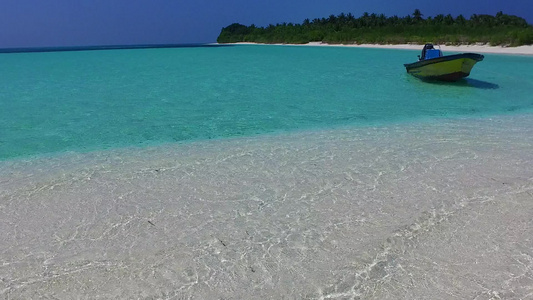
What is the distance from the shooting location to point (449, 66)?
1314 centimetres

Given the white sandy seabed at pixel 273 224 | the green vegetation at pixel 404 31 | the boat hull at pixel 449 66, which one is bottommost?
the white sandy seabed at pixel 273 224

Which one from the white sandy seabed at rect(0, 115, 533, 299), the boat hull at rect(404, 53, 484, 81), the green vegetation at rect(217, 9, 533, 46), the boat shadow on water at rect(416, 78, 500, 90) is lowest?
the white sandy seabed at rect(0, 115, 533, 299)

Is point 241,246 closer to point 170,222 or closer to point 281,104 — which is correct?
point 170,222

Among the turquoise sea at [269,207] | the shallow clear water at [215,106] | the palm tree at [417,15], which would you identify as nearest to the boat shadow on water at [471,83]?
the shallow clear water at [215,106]

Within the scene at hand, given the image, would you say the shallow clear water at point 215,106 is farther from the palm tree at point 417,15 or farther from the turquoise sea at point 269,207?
the palm tree at point 417,15

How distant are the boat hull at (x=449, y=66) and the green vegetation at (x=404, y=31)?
24088 millimetres

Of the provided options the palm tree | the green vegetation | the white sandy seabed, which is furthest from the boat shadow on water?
the palm tree

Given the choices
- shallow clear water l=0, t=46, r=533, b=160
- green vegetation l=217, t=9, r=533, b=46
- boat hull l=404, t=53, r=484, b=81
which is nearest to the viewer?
shallow clear water l=0, t=46, r=533, b=160

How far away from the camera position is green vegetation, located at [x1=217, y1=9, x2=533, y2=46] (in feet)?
128

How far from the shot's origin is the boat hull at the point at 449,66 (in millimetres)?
12719

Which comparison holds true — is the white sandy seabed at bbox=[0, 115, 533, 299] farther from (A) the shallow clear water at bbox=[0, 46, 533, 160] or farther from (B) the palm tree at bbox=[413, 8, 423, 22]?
(B) the palm tree at bbox=[413, 8, 423, 22]

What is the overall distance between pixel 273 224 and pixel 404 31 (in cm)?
5699

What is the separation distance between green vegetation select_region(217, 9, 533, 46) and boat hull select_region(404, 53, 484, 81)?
24.1 m

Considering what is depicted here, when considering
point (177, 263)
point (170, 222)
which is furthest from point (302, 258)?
point (170, 222)
